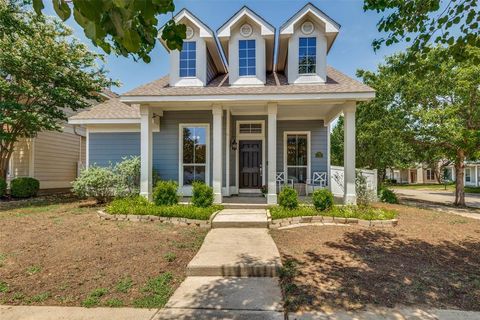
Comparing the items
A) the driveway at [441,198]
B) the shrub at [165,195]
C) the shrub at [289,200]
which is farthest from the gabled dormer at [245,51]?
the driveway at [441,198]

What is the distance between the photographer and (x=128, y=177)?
9.66 meters

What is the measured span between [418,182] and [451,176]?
5.02m

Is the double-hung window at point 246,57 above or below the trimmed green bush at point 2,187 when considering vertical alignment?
above

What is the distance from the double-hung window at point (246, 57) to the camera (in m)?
9.20

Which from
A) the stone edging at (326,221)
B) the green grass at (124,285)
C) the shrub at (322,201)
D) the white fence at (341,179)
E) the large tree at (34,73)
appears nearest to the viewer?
the green grass at (124,285)

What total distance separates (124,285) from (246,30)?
8.30m

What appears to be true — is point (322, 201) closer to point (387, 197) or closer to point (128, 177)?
point (128, 177)

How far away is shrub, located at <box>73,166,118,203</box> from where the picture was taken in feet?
29.1

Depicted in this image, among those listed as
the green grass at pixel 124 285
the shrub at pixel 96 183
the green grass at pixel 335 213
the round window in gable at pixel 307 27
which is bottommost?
the green grass at pixel 124 285

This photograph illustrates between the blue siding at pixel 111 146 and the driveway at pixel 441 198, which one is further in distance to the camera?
the driveway at pixel 441 198

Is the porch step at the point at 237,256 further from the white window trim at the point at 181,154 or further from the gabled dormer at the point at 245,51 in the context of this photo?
the gabled dormer at the point at 245,51

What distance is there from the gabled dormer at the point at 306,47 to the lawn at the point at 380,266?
16.2ft

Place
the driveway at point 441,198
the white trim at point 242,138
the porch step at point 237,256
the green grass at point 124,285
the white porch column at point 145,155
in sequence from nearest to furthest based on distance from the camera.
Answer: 1. the green grass at point 124,285
2. the porch step at point 237,256
3. the white porch column at point 145,155
4. the white trim at point 242,138
5. the driveway at point 441,198

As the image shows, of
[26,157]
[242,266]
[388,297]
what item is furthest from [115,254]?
[26,157]
